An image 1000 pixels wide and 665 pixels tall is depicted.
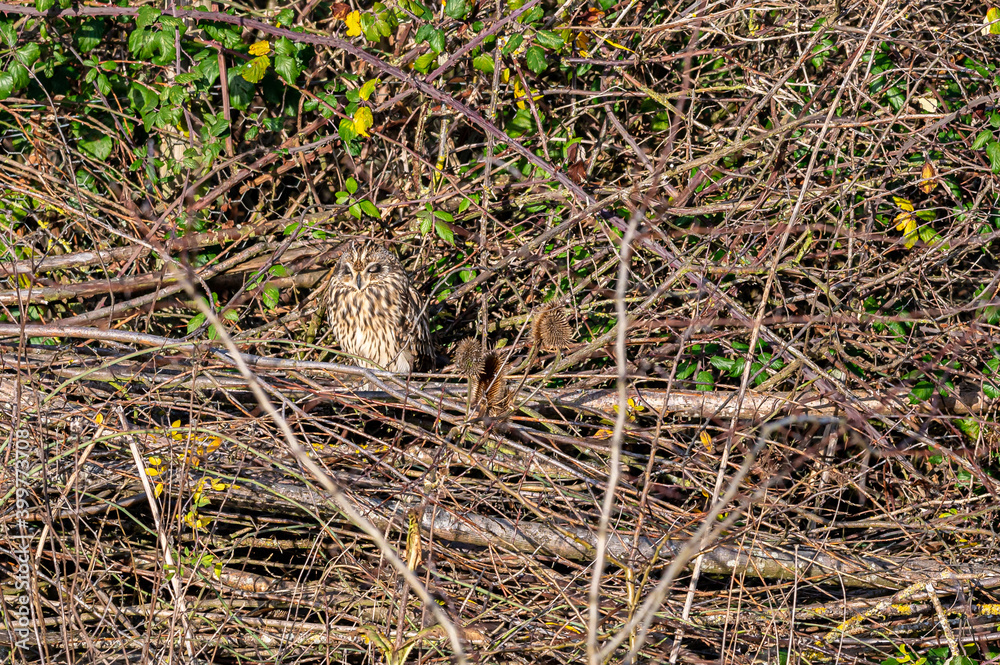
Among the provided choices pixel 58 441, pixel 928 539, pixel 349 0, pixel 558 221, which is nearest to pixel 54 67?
pixel 349 0

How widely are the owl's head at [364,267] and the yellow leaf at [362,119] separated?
1.87ft

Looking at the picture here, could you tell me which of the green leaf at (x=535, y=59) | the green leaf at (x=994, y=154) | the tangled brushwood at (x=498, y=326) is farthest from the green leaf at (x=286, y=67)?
the green leaf at (x=994, y=154)

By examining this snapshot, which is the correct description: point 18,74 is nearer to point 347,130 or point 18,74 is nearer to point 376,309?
point 347,130

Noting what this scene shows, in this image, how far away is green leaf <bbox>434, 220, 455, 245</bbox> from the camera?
3.40 meters

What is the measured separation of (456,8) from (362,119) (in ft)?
1.78

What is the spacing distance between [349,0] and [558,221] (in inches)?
50.3

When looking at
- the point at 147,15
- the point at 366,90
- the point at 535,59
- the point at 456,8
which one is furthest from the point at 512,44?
the point at 147,15

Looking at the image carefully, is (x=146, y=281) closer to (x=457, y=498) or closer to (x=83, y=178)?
(x=83, y=178)

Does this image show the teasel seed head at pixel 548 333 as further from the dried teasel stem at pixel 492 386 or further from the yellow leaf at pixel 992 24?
the yellow leaf at pixel 992 24

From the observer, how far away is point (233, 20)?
3418mm

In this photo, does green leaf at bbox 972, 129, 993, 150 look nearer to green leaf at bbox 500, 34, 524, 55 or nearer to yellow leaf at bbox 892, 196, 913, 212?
yellow leaf at bbox 892, 196, 913, 212

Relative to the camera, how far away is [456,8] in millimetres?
3256

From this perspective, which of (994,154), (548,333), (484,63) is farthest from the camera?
(484,63)

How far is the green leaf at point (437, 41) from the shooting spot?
3207mm
